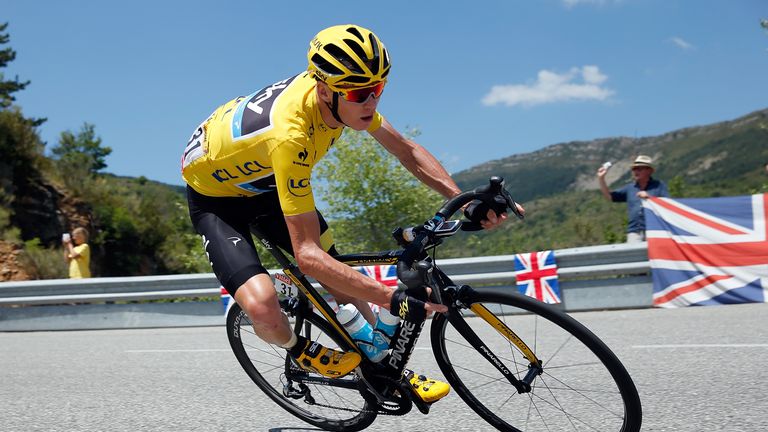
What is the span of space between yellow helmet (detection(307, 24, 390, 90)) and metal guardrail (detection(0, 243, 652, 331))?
5.93 metres

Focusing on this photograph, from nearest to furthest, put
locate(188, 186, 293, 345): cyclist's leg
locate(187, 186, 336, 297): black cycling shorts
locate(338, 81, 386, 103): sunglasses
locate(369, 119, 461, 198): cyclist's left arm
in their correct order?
locate(338, 81, 386, 103): sunglasses, locate(188, 186, 293, 345): cyclist's leg, locate(187, 186, 336, 297): black cycling shorts, locate(369, 119, 461, 198): cyclist's left arm

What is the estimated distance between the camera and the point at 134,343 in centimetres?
841

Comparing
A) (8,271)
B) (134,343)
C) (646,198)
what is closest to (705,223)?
(646,198)

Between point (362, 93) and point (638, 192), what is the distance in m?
6.74

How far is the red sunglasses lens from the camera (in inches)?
128

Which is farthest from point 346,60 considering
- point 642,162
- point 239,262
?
point 642,162

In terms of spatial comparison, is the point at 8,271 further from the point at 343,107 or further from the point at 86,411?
the point at 343,107

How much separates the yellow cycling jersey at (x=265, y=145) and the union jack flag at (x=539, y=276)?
541 centimetres

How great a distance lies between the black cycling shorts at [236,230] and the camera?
3756 millimetres

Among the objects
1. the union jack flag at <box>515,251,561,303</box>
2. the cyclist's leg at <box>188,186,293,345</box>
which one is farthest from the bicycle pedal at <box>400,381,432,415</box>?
the union jack flag at <box>515,251,561,303</box>

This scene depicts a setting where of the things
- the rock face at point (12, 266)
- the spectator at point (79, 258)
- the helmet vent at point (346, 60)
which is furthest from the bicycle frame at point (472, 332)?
the rock face at point (12, 266)

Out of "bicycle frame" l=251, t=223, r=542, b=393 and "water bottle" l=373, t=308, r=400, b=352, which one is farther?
"water bottle" l=373, t=308, r=400, b=352

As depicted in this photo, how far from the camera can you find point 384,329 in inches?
141

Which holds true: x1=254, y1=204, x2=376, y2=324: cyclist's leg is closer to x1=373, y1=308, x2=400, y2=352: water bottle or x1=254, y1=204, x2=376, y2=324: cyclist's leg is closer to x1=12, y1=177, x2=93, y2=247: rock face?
x1=373, y1=308, x2=400, y2=352: water bottle
